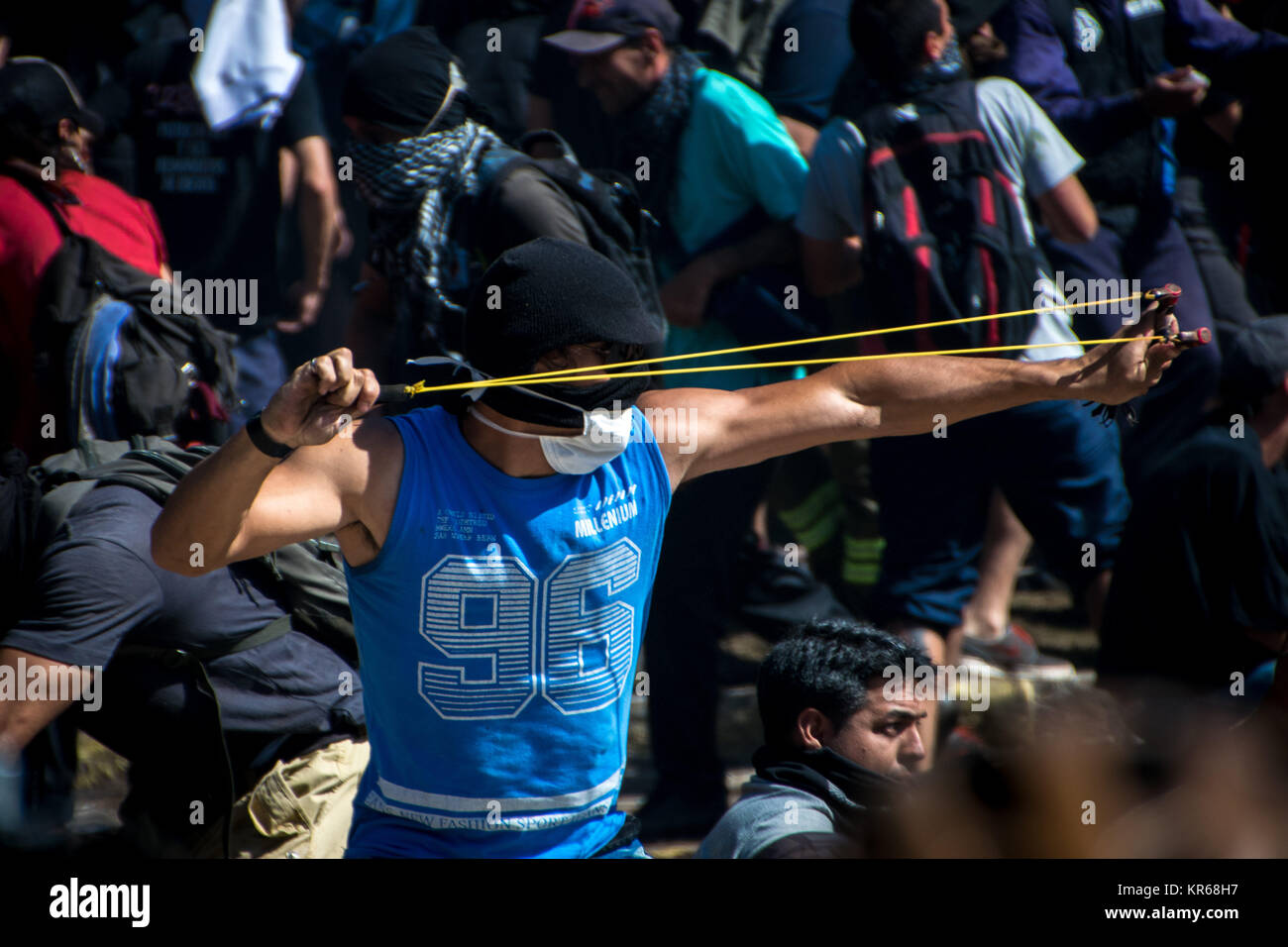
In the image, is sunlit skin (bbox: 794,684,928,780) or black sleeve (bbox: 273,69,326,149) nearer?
sunlit skin (bbox: 794,684,928,780)

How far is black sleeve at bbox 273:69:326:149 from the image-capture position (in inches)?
212

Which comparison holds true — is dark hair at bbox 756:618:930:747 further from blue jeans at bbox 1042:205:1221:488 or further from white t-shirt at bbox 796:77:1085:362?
blue jeans at bbox 1042:205:1221:488

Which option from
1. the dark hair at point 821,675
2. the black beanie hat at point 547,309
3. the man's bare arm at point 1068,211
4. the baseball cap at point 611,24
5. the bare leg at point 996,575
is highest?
the baseball cap at point 611,24

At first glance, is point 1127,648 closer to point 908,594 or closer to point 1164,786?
point 908,594

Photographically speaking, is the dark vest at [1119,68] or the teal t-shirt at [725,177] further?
the dark vest at [1119,68]

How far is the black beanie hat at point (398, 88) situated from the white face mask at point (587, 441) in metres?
1.71

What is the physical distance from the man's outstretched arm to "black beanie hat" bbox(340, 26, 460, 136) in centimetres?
158

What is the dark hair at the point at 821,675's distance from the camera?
112 inches

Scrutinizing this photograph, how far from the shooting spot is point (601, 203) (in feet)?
12.7

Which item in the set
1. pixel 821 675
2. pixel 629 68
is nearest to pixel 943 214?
pixel 629 68

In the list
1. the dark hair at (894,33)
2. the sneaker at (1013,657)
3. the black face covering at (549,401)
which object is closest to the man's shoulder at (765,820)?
the black face covering at (549,401)

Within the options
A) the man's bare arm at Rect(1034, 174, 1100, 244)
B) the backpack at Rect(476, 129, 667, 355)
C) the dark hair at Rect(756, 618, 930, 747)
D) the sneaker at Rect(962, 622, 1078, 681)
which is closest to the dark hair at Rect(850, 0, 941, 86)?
the man's bare arm at Rect(1034, 174, 1100, 244)

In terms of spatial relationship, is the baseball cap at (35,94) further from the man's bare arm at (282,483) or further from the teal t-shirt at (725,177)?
the man's bare arm at (282,483)
